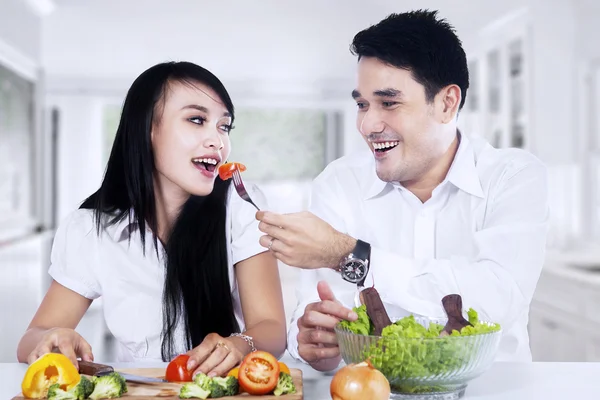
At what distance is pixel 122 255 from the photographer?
1.80 metres

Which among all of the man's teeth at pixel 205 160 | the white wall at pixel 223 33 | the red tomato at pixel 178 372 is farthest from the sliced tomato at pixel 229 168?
the white wall at pixel 223 33

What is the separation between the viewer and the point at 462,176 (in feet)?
5.91

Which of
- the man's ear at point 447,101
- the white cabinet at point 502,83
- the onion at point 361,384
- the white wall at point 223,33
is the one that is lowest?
the onion at point 361,384

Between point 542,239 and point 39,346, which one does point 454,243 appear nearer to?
point 542,239

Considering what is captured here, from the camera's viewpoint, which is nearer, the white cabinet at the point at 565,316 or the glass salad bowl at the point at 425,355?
the glass salad bowl at the point at 425,355

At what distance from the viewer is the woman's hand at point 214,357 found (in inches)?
53.1

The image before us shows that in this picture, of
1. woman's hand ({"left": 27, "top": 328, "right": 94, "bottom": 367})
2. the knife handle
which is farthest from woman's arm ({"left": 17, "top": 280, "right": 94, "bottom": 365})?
the knife handle

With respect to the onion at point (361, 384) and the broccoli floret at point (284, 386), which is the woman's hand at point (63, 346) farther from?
the onion at point (361, 384)

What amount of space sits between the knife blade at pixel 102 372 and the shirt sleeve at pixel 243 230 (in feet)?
1.68

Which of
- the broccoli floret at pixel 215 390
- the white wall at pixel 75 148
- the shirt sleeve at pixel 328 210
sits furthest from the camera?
the white wall at pixel 75 148

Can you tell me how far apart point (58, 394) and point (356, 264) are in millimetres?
626

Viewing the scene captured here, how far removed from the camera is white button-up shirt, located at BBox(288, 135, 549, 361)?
1.57 m

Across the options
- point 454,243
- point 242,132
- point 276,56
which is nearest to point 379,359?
point 454,243

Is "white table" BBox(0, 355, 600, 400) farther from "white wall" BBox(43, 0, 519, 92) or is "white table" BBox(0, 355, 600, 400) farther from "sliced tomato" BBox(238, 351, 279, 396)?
"white wall" BBox(43, 0, 519, 92)
